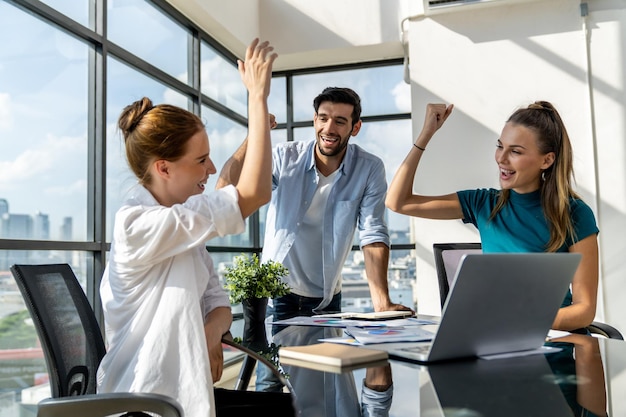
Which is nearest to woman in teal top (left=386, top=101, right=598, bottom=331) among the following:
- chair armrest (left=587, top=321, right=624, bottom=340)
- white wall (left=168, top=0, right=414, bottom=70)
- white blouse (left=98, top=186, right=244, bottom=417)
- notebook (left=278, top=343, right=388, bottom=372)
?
chair armrest (left=587, top=321, right=624, bottom=340)

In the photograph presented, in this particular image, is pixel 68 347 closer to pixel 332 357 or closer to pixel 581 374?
pixel 332 357

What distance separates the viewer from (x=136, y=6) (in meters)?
4.07

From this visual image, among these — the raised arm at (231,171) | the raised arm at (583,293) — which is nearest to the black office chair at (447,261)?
the raised arm at (583,293)

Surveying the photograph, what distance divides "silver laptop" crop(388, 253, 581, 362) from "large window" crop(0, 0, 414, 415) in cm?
173

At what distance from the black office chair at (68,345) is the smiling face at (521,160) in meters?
1.02

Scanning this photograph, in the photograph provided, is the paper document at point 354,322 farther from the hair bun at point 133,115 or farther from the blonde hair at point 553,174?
the hair bun at point 133,115

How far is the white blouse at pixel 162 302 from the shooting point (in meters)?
1.18

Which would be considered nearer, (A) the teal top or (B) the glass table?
(B) the glass table

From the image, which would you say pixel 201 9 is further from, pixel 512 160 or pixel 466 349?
pixel 466 349

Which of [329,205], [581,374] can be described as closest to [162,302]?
[581,374]

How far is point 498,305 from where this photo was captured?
1020 millimetres

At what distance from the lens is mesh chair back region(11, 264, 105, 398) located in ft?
4.11

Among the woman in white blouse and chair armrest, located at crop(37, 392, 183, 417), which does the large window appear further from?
chair armrest, located at crop(37, 392, 183, 417)

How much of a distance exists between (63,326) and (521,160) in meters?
1.40
